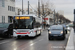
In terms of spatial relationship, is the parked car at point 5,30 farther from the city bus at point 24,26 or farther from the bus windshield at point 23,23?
the bus windshield at point 23,23

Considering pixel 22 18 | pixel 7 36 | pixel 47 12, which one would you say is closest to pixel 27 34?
pixel 22 18

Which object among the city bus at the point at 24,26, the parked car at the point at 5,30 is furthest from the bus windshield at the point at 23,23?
the parked car at the point at 5,30

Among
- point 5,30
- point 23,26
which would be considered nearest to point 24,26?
point 23,26

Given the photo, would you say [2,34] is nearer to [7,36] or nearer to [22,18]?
[7,36]

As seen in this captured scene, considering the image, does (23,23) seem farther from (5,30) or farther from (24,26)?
(5,30)

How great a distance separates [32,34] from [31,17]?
1954 millimetres

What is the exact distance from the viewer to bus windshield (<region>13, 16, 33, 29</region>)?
18.8 m

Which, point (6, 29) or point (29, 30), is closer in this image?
point (29, 30)

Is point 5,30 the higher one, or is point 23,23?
point 23,23

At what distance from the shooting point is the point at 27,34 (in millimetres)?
18750

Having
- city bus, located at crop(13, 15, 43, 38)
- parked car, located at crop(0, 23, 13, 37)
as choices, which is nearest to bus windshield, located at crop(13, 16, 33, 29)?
city bus, located at crop(13, 15, 43, 38)

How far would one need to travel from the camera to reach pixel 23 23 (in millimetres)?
18969

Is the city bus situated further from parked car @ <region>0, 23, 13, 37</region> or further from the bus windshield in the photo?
parked car @ <region>0, 23, 13, 37</region>

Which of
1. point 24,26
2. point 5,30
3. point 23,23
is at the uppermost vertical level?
point 23,23
